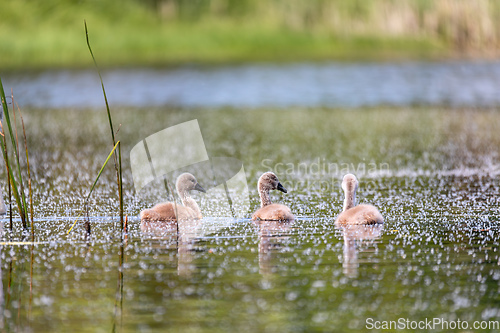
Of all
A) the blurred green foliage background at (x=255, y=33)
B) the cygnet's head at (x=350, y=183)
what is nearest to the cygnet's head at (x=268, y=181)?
the cygnet's head at (x=350, y=183)

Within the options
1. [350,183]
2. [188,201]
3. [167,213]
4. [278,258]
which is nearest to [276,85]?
[188,201]

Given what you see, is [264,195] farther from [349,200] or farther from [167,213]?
[167,213]

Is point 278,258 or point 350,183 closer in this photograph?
point 278,258

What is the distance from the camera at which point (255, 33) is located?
153ft

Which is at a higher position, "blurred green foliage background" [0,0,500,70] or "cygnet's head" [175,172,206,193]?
"blurred green foliage background" [0,0,500,70]

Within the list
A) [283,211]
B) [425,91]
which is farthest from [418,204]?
[425,91]

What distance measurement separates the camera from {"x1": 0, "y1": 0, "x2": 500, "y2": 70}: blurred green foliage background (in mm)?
39688

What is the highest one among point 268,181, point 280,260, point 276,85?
point 276,85

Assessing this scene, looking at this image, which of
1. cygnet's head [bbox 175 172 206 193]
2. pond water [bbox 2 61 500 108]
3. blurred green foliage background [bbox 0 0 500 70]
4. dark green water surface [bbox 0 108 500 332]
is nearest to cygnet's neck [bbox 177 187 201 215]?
cygnet's head [bbox 175 172 206 193]

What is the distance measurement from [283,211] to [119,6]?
4677 cm

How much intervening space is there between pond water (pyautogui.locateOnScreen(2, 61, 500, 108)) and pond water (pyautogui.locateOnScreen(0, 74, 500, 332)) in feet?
40.7

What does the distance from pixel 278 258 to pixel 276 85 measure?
23828 millimetres

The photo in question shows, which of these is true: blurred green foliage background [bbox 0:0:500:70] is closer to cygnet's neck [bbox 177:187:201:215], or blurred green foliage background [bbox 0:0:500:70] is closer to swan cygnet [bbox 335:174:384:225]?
cygnet's neck [bbox 177:187:201:215]

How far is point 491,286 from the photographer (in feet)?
19.9
